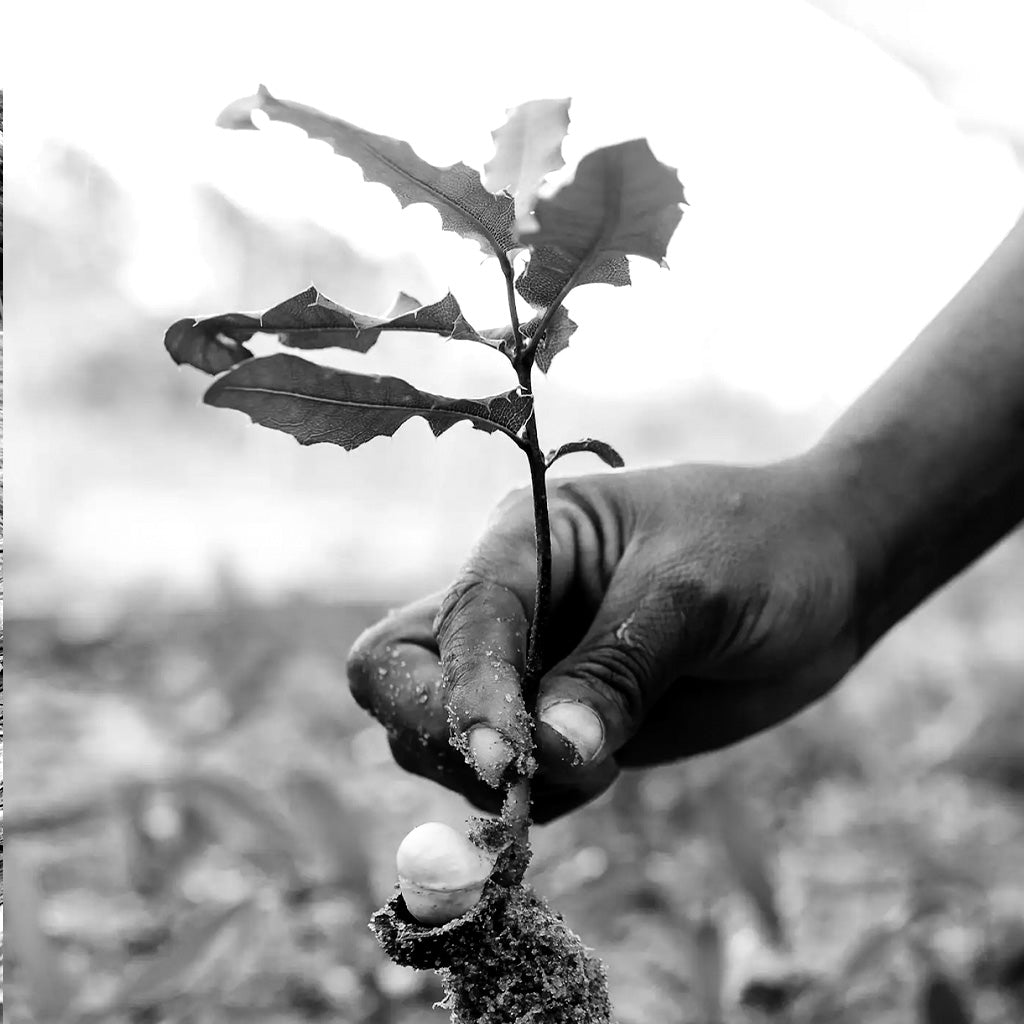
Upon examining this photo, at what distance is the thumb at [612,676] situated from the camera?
62cm

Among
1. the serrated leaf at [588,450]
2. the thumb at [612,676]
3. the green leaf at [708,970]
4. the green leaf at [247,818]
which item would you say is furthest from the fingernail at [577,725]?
the green leaf at [247,818]

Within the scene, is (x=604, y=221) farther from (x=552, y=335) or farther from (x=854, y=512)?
(x=854, y=512)

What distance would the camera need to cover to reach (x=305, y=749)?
1.87 metres

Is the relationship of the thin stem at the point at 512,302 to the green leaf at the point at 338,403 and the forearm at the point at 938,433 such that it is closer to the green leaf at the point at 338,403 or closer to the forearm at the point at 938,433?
the green leaf at the point at 338,403

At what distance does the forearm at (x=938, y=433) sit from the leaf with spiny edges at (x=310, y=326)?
1.39ft

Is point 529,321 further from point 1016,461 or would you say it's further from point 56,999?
point 56,999

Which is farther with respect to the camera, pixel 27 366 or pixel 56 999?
Answer: pixel 27 366

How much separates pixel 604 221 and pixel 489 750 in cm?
27

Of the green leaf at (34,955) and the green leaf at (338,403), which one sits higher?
the green leaf at (338,403)

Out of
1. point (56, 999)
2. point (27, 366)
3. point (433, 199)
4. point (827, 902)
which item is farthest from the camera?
point (27, 366)

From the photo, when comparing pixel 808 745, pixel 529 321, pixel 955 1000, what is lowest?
pixel 808 745

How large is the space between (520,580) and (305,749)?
49.0 inches

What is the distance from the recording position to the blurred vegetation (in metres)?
1.37

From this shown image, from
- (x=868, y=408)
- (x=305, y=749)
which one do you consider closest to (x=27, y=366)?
(x=305, y=749)
